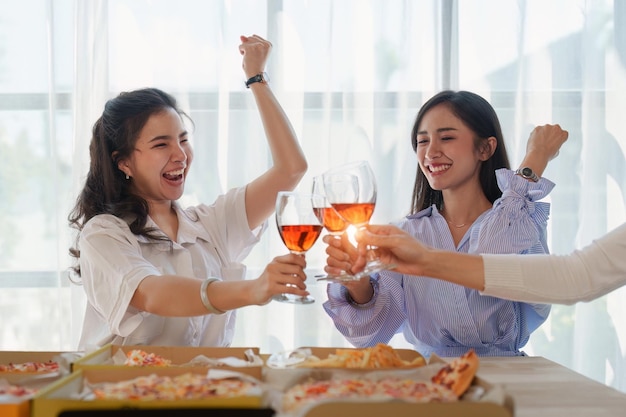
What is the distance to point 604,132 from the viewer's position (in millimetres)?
3588

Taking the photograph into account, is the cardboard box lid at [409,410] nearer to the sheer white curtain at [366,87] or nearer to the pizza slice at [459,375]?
the pizza slice at [459,375]

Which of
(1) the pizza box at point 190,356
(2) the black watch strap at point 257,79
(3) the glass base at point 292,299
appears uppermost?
(2) the black watch strap at point 257,79

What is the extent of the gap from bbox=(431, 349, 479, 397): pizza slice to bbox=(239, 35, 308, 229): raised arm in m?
1.32

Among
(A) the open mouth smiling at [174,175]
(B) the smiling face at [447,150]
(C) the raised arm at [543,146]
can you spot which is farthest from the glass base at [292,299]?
(C) the raised arm at [543,146]

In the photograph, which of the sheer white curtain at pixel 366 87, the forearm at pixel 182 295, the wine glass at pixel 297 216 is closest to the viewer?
the wine glass at pixel 297 216

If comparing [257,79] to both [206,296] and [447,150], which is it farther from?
[206,296]

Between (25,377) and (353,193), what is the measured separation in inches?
30.8

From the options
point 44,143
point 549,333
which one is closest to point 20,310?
point 44,143

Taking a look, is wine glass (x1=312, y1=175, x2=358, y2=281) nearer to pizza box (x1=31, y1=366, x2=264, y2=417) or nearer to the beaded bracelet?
the beaded bracelet

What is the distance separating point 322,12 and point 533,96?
1086 mm

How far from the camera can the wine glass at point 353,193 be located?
169 cm

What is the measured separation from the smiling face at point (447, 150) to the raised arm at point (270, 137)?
1.39ft

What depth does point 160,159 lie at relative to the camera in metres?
2.36

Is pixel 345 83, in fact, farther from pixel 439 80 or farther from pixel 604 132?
pixel 604 132
